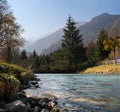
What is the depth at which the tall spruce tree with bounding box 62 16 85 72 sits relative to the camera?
2970 inches

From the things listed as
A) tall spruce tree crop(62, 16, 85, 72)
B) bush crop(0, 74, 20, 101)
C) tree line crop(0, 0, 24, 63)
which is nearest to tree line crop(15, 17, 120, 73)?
tall spruce tree crop(62, 16, 85, 72)

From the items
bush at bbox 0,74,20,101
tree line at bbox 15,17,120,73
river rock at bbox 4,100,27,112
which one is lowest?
river rock at bbox 4,100,27,112

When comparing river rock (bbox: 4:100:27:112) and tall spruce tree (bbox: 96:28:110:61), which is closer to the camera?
river rock (bbox: 4:100:27:112)

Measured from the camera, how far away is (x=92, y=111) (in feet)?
32.8

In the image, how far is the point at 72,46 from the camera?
254 ft

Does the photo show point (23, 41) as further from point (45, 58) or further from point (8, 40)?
point (45, 58)

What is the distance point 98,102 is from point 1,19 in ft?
98.2

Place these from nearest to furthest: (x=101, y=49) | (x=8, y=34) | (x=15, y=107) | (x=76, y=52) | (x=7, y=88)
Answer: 1. (x=15, y=107)
2. (x=7, y=88)
3. (x=8, y=34)
4. (x=101, y=49)
5. (x=76, y=52)

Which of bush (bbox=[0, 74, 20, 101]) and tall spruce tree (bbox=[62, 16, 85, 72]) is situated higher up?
tall spruce tree (bbox=[62, 16, 85, 72])

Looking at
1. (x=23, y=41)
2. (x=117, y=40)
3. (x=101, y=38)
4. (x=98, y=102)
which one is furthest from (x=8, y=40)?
(x=101, y=38)

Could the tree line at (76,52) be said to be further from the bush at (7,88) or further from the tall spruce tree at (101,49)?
the bush at (7,88)

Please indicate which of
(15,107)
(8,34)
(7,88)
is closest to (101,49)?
(8,34)

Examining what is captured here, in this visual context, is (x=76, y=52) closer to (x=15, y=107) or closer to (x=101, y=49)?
(x=101, y=49)

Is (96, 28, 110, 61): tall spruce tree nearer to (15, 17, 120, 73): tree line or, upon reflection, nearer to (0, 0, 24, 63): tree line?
(15, 17, 120, 73): tree line
